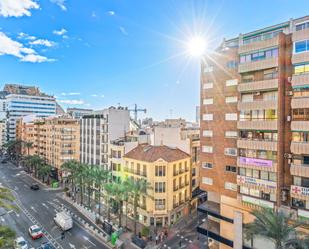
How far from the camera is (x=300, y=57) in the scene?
91.7ft

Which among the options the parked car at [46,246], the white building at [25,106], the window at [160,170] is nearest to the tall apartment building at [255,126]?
the window at [160,170]

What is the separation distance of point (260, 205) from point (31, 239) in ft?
133

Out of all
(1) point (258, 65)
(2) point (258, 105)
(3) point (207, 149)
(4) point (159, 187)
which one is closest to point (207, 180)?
(3) point (207, 149)

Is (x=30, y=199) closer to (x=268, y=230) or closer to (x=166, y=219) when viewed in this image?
(x=166, y=219)

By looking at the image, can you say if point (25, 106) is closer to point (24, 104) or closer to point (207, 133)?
point (24, 104)

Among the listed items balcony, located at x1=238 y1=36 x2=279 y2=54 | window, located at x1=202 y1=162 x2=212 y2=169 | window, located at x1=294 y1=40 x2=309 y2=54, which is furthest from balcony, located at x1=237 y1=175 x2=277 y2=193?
balcony, located at x1=238 y1=36 x2=279 y2=54

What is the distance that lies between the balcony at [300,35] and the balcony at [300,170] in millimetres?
15191

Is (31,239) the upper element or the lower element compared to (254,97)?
lower

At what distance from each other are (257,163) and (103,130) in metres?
43.3

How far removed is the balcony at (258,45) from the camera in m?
30.2

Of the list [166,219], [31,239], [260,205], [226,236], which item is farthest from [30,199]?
[260,205]

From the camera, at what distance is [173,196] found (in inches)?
1981

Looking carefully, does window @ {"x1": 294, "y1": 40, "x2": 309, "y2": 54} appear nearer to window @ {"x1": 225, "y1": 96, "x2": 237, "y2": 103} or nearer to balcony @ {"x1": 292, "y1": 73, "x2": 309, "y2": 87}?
balcony @ {"x1": 292, "y1": 73, "x2": 309, "y2": 87}

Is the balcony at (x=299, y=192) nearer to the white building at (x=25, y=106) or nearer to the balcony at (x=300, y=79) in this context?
the balcony at (x=300, y=79)
